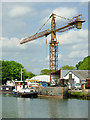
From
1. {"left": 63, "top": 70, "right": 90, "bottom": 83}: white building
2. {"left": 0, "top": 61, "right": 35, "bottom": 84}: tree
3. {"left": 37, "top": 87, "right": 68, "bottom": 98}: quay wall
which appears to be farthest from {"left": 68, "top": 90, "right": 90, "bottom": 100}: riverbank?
{"left": 0, "top": 61, "right": 35, "bottom": 84}: tree

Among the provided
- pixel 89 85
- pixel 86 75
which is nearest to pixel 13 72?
pixel 86 75

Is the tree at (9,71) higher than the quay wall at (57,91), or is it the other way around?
the tree at (9,71)

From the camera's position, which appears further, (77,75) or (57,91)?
(77,75)

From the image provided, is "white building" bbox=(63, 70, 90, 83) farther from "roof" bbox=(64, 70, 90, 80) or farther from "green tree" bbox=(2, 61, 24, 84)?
"green tree" bbox=(2, 61, 24, 84)

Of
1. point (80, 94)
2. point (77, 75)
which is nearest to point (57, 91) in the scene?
point (80, 94)

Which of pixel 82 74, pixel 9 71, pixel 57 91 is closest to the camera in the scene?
pixel 57 91

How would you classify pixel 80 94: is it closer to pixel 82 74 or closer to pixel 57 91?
pixel 57 91

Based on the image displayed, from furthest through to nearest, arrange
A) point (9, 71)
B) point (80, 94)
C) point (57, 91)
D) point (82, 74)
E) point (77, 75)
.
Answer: point (9, 71)
point (82, 74)
point (77, 75)
point (57, 91)
point (80, 94)

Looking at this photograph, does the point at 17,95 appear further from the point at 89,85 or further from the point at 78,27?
the point at 78,27

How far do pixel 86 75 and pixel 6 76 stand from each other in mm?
41851

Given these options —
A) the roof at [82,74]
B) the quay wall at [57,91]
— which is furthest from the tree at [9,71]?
the quay wall at [57,91]

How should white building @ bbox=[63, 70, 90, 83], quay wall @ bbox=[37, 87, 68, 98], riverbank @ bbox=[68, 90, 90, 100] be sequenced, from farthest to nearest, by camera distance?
white building @ bbox=[63, 70, 90, 83], quay wall @ bbox=[37, 87, 68, 98], riverbank @ bbox=[68, 90, 90, 100]

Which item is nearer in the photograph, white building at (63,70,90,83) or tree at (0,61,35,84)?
white building at (63,70,90,83)

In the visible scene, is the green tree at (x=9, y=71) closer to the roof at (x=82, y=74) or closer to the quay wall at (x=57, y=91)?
the roof at (x=82, y=74)
